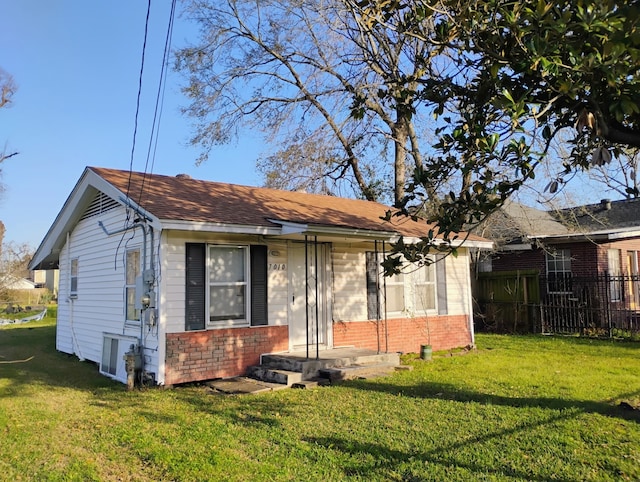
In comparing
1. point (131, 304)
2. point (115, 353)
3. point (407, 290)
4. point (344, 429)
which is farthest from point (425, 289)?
point (344, 429)

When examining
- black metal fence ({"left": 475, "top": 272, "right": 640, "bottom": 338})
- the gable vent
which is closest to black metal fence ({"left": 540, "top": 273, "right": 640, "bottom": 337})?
black metal fence ({"left": 475, "top": 272, "right": 640, "bottom": 338})

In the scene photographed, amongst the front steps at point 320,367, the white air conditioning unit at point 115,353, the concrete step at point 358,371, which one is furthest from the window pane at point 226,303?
the concrete step at point 358,371

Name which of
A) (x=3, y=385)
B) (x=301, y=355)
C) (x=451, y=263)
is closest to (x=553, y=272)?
(x=451, y=263)

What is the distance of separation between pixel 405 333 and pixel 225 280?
5119 millimetres

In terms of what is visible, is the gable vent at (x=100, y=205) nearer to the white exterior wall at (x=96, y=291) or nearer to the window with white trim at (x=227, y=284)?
the white exterior wall at (x=96, y=291)

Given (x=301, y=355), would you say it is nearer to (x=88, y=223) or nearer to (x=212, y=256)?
(x=212, y=256)

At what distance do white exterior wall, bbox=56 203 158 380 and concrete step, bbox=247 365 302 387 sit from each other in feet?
5.93

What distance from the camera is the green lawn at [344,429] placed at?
511 centimetres

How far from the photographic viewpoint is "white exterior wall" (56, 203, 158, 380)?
10518 millimetres

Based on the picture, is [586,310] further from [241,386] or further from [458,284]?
[241,386]

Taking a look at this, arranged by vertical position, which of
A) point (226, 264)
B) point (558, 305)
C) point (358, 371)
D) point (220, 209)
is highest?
point (220, 209)

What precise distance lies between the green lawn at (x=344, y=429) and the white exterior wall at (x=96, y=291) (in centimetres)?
130

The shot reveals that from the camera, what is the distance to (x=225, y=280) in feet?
32.5

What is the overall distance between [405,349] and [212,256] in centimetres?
A: 560
